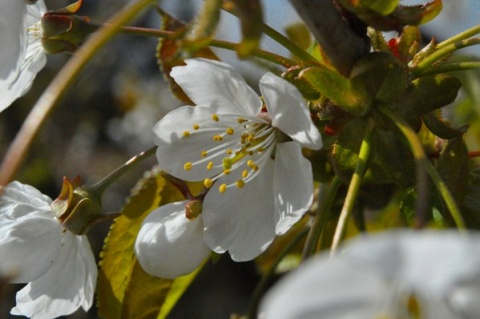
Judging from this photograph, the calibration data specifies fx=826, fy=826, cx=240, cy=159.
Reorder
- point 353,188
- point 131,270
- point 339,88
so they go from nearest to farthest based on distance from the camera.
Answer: point 353,188 → point 339,88 → point 131,270

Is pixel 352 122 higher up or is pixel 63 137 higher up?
pixel 352 122

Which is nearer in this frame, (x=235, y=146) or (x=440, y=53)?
(x=440, y=53)

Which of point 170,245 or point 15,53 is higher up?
point 15,53

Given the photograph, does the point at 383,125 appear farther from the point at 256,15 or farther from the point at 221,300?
the point at 221,300

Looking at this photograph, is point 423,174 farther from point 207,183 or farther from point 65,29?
point 65,29

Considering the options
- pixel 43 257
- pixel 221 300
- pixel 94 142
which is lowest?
pixel 221 300

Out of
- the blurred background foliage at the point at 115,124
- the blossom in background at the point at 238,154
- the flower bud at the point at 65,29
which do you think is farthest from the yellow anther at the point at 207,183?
the blurred background foliage at the point at 115,124

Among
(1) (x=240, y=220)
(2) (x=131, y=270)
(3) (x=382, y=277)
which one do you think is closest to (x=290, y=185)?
(1) (x=240, y=220)

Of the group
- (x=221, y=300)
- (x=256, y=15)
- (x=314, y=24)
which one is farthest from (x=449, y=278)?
(x=221, y=300)
